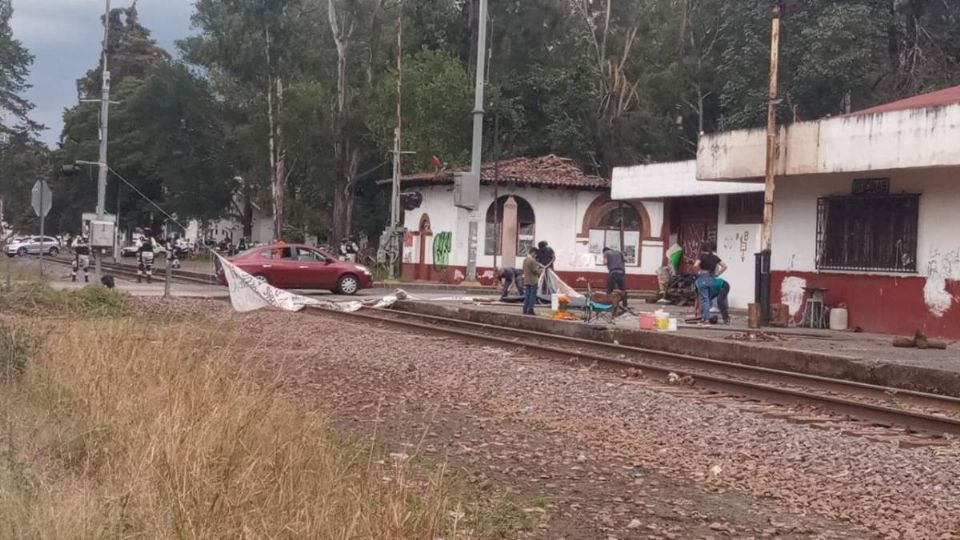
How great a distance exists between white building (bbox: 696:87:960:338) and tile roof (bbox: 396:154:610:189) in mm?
14464

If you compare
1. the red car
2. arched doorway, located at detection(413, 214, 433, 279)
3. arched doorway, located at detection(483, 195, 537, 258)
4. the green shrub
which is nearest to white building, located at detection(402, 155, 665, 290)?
arched doorway, located at detection(483, 195, 537, 258)

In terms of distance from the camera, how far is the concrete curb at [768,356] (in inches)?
532

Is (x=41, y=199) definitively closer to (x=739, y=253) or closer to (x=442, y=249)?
(x=442, y=249)

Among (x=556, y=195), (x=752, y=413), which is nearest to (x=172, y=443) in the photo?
(x=752, y=413)

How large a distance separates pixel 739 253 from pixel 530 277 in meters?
6.22

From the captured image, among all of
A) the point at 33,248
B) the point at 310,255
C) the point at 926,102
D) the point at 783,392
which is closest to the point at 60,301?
the point at 310,255

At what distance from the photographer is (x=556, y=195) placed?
3731cm

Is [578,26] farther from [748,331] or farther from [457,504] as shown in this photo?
[457,504]

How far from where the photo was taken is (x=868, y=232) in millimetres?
19938

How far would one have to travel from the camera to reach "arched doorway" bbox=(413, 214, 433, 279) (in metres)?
39.0

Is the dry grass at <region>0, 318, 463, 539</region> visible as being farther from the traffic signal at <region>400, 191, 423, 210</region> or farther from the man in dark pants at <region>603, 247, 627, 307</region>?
the traffic signal at <region>400, 191, 423, 210</region>

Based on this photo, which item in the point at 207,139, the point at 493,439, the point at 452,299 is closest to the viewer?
the point at 493,439

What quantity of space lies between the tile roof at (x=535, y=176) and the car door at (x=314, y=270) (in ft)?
27.9

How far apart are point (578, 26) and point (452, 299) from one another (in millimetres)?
33313
